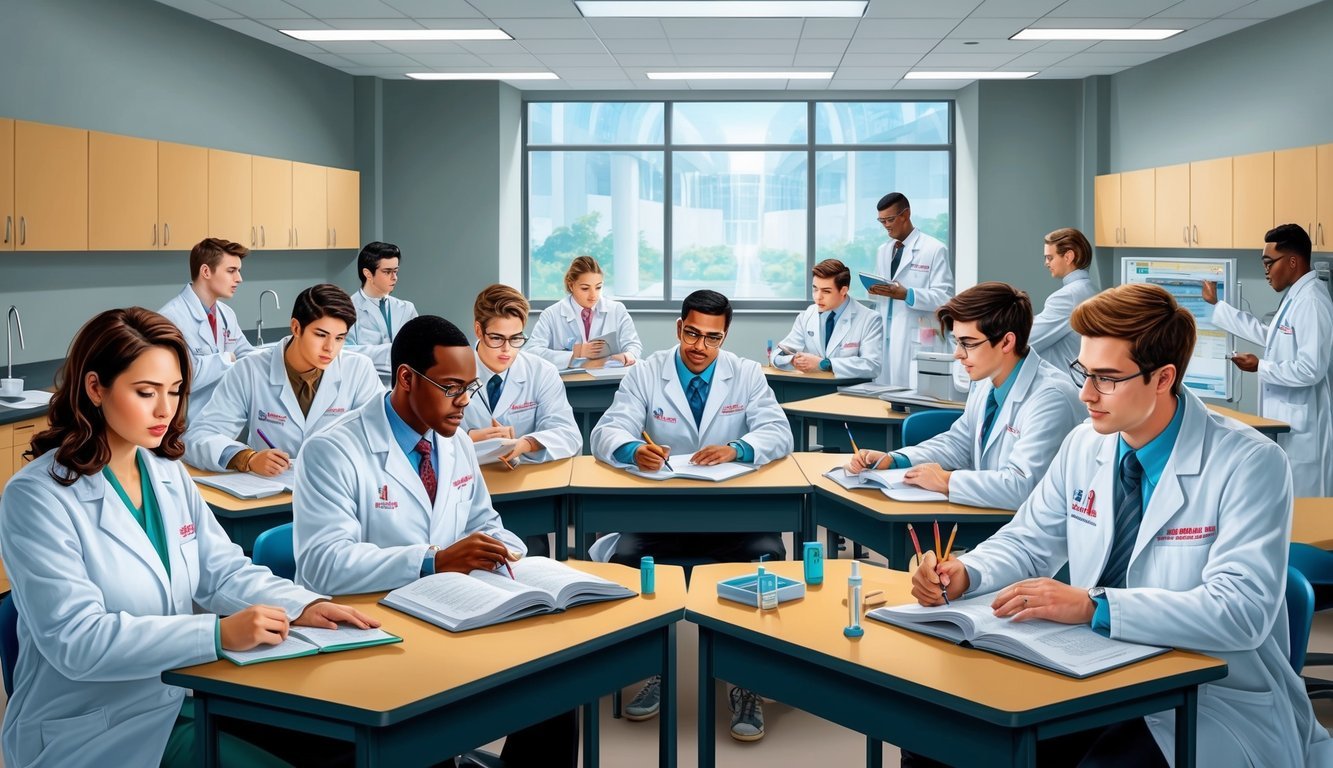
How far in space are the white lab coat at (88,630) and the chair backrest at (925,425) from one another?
2744 mm

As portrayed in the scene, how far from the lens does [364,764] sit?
6.06 ft

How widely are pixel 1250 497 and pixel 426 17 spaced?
5.84 meters

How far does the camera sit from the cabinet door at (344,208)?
8.52 m

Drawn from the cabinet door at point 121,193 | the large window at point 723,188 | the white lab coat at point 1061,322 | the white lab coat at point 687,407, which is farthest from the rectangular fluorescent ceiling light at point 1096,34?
the cabinet door at point 121,193

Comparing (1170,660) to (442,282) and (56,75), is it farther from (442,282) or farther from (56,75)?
(442,282)

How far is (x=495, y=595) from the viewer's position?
2.31 metres

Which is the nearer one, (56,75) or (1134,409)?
(1134,409)

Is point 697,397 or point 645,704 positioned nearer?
point 645,704

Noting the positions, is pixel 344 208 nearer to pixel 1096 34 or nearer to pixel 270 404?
pixel 270 404

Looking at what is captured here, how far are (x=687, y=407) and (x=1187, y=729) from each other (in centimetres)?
260

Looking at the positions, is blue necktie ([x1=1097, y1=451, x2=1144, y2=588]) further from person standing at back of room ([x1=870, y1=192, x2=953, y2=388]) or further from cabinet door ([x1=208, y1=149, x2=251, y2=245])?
cabinet door ([x1=208, y1=149, x2=251, y2=245])

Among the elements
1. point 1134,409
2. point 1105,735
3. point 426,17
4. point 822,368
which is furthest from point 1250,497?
point 426,17

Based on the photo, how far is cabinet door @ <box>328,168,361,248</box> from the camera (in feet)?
27.9

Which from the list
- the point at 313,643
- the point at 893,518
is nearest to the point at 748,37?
the point at 893,518
